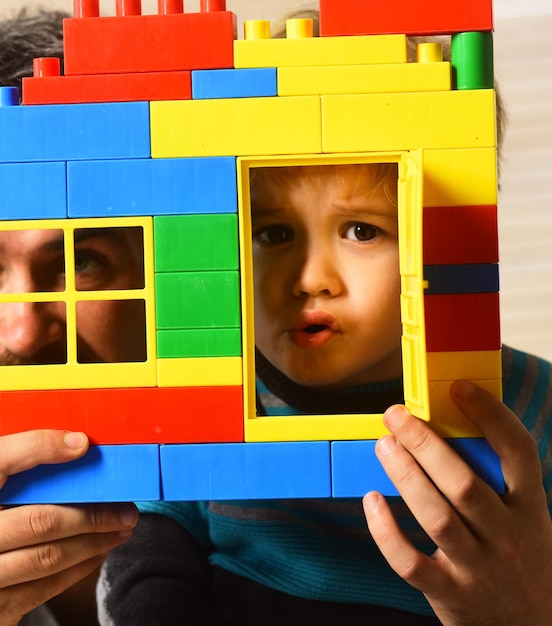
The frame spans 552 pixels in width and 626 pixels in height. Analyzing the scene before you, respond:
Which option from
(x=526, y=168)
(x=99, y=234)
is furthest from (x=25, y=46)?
(x=526, y=168)

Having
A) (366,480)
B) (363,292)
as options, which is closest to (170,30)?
(363,292)

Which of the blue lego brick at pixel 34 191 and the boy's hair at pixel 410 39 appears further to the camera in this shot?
the boy's hair at pixel 410 39

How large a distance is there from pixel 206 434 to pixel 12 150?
1.04ft

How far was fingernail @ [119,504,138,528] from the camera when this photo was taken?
881mm

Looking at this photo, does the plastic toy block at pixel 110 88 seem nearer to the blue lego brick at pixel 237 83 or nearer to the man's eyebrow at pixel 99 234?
the blue lego brick at pixel 237 83

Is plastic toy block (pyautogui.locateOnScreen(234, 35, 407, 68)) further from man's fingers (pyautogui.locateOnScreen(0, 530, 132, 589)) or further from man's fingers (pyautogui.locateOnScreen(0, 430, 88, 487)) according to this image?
man's fingers (pyautogui.locateOnScreen(0, 530, 132, 589))

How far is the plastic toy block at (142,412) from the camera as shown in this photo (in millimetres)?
774

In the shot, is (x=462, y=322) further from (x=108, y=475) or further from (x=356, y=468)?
(x=108, y=475)

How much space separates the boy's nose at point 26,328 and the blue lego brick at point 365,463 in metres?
0.38

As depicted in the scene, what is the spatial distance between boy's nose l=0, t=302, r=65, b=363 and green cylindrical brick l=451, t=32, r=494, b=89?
20.5 inches

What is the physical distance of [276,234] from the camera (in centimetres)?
91

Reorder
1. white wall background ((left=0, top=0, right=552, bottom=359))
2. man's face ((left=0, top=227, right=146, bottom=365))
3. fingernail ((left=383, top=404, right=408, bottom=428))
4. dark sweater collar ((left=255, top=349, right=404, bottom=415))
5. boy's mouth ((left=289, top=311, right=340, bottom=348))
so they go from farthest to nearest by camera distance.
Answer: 1. white wall background ((left=0, top=0, right=552, bottom=359))
2. dark sweater collar ((left=255, top=349, right=404, bottom=415))
3. man's face ((left=0, top=227, right=146, bottom=365))
4. boy's mouth ((left=289, top=311, right=340, bottom=348))
5. fingernail ((left=383, top=404, right=408, bottom=428))

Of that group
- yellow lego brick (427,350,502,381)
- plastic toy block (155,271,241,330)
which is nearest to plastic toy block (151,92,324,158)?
plastic toy block (155,271,241,330)

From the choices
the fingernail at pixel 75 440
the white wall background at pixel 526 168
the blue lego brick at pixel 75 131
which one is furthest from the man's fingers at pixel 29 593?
the white wall background at pixel 526 168
